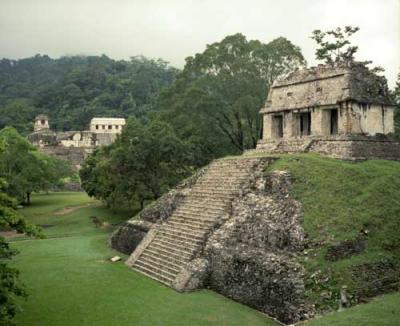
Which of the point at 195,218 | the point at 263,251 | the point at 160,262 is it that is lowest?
the point at 160,262

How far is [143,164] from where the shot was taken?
76.5 feet

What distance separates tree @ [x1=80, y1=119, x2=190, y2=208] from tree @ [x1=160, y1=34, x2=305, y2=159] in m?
3.14

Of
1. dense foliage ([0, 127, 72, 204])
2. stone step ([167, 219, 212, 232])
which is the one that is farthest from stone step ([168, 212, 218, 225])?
dense foliage ([0, 127, 72, 204])

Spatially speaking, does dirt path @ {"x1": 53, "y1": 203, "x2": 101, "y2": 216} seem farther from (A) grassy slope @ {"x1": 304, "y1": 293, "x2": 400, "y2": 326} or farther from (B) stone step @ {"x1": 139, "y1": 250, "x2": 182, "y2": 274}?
(A) grassy slope @ {"x1": 304, "y1": 293, "x2": 400, "y2": 326}

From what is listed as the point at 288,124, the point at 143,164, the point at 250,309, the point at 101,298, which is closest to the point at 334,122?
the point at 288,124

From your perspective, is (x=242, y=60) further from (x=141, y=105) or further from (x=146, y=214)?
(x=141, y=105)

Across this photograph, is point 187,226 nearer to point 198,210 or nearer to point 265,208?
point 198,210

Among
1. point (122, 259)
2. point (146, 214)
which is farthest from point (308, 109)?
point (122, 259)

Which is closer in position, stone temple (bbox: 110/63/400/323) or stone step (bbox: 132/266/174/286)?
stone temple (bbox: 110/63/400/323)

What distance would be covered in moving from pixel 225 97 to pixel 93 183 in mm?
9581

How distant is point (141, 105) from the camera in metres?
78.7

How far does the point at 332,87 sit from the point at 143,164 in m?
10.3

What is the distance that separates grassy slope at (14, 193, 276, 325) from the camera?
1012cm

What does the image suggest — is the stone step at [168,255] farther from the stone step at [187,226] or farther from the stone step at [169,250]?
the stone step at [187,226]
